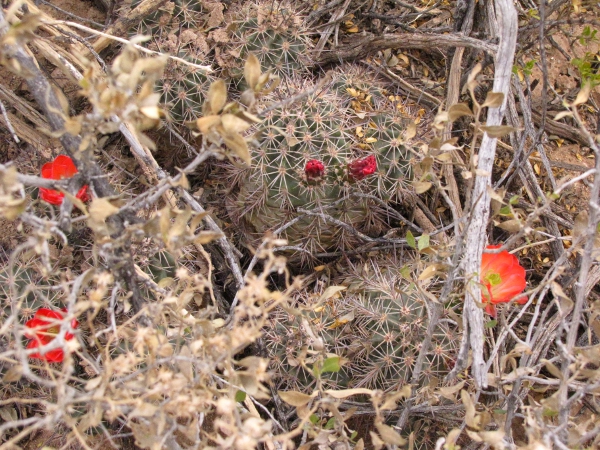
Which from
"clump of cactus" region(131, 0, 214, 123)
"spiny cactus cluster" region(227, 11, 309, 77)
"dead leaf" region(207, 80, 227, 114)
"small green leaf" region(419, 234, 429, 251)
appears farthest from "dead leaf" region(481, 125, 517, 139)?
"clump of cactus" region(131, 0, 214, 123)

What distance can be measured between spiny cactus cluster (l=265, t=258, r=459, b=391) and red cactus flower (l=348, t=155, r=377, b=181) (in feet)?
1.35

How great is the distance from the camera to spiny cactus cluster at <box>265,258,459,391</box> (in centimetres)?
197

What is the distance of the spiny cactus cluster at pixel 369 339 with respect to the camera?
197 centimetres

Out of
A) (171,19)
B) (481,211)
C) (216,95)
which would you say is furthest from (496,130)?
(171,19)

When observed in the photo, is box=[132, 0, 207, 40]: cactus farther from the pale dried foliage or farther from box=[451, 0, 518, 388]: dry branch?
box=[451, 0, 518, 388]: dry branch

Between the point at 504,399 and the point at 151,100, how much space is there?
1417 mm

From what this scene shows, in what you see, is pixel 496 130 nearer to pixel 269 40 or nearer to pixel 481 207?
pixel 481 207

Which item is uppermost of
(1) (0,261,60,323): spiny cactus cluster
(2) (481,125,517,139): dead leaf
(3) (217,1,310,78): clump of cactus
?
(3) (217,1,310,78): clump of cactus

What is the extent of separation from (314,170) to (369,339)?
620 mm

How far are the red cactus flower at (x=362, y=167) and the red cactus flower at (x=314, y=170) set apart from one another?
0.11 metres

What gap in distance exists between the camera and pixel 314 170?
2.04 meters

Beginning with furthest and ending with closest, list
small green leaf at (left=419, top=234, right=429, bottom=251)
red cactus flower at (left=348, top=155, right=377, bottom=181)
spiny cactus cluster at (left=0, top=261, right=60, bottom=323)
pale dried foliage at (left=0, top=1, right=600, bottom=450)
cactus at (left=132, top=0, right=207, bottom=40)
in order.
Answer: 1. cactus at (left=132, top=0, right=207, bottom=40)
2. red cactus flower at (left=348, top=155, right=377, bottom=181)
3. spiny cactus cluster at (left=0, top=261, right=60, bottom=323)
4. small green leaf at (left=419, top=234, right=429, bottom=251)
5. pale dried foliage at (left=0, top=1, right=600, bottom=450)

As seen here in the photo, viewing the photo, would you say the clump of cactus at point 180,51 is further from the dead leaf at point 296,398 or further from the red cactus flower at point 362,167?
the dead leaf at point 296,398

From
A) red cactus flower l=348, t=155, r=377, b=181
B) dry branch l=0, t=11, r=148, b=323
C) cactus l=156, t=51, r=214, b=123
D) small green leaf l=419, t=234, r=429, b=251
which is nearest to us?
dry branch l=0, t=11, r=148, b=323
